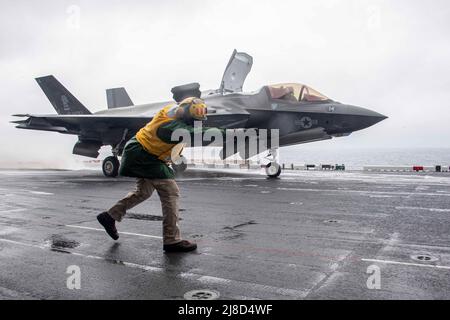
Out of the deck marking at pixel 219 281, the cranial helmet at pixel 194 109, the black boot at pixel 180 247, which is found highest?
the cranial helmet at pixel 194 109

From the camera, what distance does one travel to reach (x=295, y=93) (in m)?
15.8

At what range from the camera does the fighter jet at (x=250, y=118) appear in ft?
50.0

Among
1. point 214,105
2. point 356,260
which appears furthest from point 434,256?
point 214,105

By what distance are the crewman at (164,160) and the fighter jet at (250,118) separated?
10.2m

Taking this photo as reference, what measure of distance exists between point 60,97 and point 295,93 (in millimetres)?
13249

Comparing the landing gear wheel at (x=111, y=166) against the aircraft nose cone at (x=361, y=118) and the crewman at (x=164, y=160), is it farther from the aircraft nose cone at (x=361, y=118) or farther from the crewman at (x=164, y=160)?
the crewman at (x=164, y=160)

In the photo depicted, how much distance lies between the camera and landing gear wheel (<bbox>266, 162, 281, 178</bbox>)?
648 inches

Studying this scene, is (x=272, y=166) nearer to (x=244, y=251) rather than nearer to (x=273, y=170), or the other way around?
(x=273, y=170)

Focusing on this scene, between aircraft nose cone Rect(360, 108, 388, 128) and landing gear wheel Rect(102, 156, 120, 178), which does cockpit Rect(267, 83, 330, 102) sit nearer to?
aircraft nose cone Rect(360, 108, 388, 128)

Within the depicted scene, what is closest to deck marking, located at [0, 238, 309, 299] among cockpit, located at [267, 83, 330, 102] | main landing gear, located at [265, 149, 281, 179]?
main landing gear, located at [265, 149, 281, 179]

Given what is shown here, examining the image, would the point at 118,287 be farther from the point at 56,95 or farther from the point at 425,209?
the point at 56,95

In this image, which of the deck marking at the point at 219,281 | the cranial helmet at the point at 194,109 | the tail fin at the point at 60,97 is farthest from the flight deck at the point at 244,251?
the tail fin at the point at 60,97

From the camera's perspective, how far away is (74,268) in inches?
177

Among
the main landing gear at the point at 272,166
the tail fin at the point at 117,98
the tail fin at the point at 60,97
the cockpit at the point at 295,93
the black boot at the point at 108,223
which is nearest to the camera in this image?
the black boot at the point at 108,223
